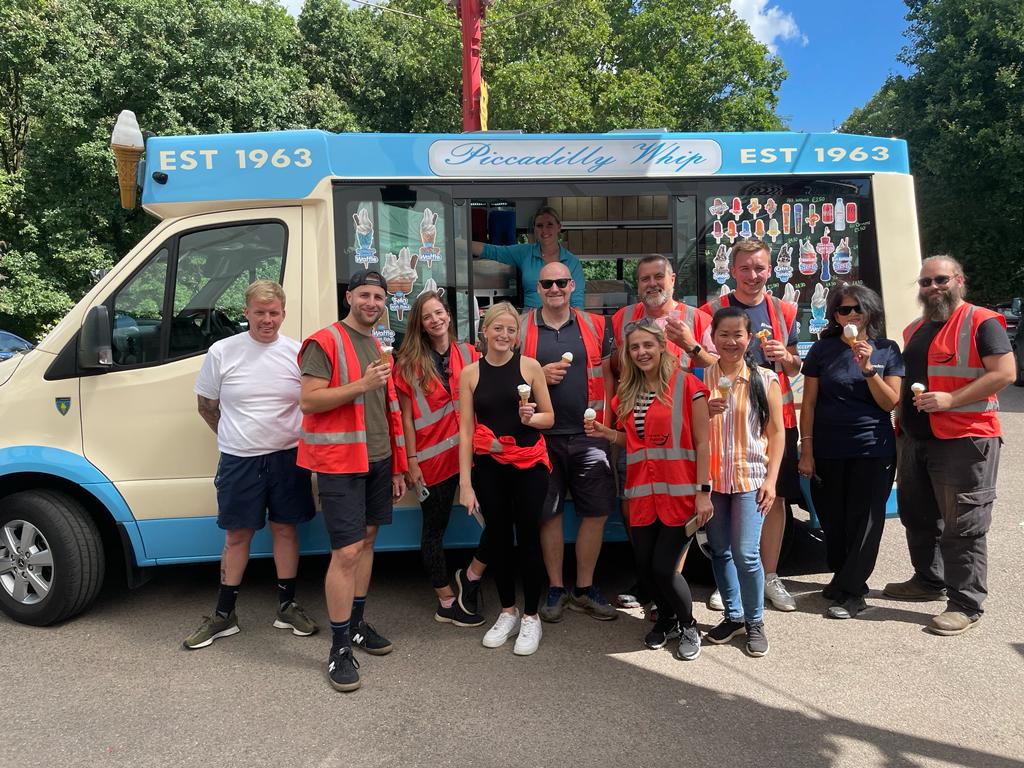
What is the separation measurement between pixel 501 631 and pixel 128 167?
349 centimetres

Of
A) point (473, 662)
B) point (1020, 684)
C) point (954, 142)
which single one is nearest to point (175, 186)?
point (473, 662)

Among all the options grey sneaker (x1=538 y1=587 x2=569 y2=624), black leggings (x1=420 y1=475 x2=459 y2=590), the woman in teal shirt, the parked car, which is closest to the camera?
black leggings (x1=420 y1=475 x2=459 y2=590)

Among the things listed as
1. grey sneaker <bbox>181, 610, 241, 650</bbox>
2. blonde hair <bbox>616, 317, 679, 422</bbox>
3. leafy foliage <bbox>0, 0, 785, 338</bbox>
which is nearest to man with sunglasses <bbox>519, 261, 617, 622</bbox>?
blonde hair <bbox>616, 317, 679, 422</bbox>

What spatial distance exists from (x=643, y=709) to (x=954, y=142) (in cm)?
1823

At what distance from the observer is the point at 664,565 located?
367 centimetres

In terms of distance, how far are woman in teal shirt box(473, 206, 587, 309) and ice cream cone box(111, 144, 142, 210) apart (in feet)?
6.90

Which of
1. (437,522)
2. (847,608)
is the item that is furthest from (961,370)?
(437,522)

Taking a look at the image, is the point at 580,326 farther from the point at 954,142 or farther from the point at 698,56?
the point at 698,56

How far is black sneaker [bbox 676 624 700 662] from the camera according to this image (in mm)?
3775

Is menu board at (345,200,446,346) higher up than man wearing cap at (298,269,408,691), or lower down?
higher up

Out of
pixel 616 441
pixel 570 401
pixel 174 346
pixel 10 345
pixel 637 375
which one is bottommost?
pixel 616 441

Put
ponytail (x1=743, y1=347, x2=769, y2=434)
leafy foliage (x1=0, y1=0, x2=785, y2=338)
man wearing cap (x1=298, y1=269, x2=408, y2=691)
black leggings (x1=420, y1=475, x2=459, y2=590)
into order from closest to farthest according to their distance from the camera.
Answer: man wearing cap (x1=298, y1=269, x2=408, y2=691) < ponytail (x1=743, y1=347, x2=769, y2=434) < black leggings (x1=420, y1=475, x2=459, y2=590) < leafy foliage (x1=0, y1=0, x2=785, y2=338)

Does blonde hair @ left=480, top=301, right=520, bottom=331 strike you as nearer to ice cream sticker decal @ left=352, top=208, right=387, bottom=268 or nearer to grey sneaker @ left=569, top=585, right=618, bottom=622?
ice cream sticker decal @ left=352, top=208, right=387, bottom=268

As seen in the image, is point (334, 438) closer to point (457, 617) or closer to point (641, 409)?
Result: point (457, 617)
